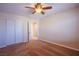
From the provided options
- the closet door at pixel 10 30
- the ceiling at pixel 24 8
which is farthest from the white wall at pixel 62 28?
the closet door at pixel 10 30

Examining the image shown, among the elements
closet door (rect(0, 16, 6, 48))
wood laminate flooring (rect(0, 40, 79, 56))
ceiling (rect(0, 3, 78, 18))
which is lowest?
wood laminate flooring (rect(0, 40, 79, 56))

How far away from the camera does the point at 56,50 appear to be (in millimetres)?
1768

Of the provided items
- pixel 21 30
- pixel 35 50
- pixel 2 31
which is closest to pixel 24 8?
pixel 21 30

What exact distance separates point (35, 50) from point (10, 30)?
0.67m

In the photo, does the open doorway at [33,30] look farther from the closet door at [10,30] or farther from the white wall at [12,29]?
the closet door at [10,30]

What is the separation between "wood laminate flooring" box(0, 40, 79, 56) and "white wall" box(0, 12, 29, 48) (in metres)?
0.11

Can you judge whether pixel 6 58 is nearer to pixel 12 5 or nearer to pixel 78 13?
pixel 12 5

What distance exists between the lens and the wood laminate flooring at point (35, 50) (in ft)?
5.62

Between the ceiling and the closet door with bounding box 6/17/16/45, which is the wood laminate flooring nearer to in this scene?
the closet door with bounding box 6/17/16/45

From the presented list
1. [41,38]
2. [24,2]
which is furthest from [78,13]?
[24,2]

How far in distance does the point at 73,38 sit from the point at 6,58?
4.65 feet

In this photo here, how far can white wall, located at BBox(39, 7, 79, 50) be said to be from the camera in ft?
5.68

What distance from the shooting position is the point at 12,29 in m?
1.76

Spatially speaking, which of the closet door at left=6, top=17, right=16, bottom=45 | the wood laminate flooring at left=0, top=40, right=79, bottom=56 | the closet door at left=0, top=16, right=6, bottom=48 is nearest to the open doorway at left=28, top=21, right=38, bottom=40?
the wood laminate flooring at left=0, top=40, right=79, bottom=56
